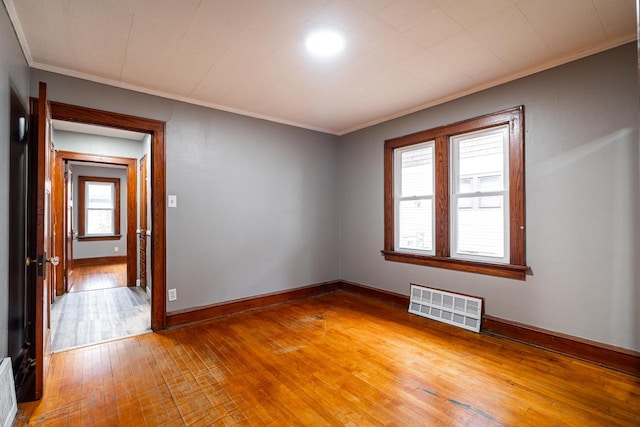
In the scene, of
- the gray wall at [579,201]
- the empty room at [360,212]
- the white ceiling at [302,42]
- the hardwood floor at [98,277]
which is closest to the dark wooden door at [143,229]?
the empty room at [360,212]

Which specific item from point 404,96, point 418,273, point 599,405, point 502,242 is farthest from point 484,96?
point 599,405

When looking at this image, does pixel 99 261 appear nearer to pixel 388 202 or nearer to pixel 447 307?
pixel 388 202

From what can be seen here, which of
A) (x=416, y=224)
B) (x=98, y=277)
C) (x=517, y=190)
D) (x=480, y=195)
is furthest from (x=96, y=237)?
(x=517, y=190)

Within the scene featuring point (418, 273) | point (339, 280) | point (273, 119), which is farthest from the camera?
point (339, 280)

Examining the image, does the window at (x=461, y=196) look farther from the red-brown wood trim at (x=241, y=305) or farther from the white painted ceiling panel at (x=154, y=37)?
the white painted ceiling panel at (x=154, y=37)

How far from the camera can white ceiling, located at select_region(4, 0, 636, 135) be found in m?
1.92

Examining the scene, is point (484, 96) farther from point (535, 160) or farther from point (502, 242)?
point (502, 242)

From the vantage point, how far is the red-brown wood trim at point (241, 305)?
3.34m

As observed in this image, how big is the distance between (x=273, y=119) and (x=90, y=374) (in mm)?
3210

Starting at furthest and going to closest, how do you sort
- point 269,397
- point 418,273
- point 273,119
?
point 273,119
point 418,273
point 269,397

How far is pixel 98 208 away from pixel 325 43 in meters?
8.22

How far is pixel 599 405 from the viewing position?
1.92m

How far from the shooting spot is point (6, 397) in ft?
5.63

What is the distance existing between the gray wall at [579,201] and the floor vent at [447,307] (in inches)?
4.8
